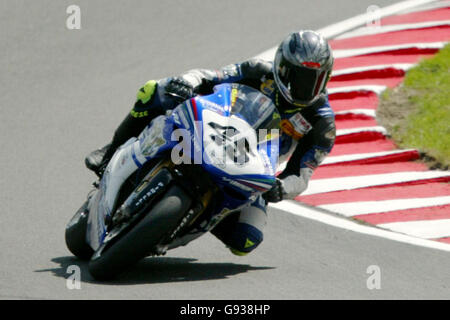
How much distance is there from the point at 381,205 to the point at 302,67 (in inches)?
100

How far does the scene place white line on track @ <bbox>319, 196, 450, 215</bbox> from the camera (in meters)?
8.30

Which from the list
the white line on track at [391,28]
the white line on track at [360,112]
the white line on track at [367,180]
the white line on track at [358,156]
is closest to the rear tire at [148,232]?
the white line on track at [367,180]

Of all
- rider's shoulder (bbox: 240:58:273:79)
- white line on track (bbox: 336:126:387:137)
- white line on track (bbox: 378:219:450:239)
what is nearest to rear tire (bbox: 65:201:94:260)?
rider's shoulder (bbox: 240:58:273:79)

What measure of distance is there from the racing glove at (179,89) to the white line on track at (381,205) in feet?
8.11

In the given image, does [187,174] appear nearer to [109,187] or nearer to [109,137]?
[109,187]

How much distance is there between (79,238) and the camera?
22.0 feet

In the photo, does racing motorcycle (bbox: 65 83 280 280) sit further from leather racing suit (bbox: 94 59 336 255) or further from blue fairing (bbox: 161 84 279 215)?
leather racing suit (bbox: 94 59 336 255)

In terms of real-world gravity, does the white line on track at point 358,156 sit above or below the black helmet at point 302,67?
above

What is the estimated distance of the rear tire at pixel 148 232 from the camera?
18.8 ft

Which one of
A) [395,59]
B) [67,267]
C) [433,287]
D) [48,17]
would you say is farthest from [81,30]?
[433,287]

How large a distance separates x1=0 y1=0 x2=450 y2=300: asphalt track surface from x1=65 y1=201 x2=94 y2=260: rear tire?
116 mm

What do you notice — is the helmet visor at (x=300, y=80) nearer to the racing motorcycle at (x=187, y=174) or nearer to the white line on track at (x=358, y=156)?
the racing motorcycle at (x=187, y=174)

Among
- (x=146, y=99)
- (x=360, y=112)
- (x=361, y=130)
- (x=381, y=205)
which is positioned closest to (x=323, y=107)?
(x=146, y=99)
